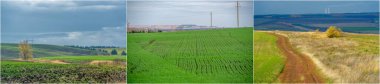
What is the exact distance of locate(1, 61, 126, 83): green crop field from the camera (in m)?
8.87

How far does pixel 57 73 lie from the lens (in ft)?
29.7

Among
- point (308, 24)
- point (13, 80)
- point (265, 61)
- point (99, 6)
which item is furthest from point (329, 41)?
point (13, 80)

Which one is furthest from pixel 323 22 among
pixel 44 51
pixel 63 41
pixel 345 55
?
→ pixel 44 51

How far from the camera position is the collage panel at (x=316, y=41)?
898 centimetres

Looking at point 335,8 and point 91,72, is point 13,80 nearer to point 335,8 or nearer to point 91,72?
point 91,72

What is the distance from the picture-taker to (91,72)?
360 inches

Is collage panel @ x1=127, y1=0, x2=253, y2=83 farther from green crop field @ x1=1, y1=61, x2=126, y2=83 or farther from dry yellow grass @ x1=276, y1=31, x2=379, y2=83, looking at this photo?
dry yellow grass @ x1=276, y1=31, x2=379, y2=83

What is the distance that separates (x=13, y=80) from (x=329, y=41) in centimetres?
476

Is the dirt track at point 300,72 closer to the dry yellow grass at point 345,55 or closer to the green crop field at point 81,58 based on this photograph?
the dry yellow grass at point 345,55

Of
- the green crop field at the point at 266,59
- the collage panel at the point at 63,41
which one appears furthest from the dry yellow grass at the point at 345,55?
the collage panel at the point at 63,41

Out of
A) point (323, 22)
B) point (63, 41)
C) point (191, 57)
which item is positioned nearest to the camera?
point (63, 41)

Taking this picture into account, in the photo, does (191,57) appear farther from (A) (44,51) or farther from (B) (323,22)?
(A) (44,51)

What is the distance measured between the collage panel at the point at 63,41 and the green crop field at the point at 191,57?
19.3 inches

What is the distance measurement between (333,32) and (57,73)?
4231 mm
